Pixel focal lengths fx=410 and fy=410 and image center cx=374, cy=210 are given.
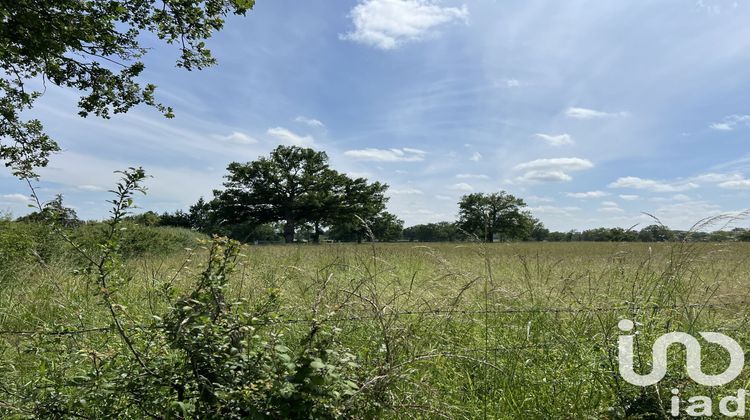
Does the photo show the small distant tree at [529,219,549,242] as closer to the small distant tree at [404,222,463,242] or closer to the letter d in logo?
the small distant tree at [404,222,463,242]

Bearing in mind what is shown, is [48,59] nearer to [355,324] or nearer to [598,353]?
[355,324]

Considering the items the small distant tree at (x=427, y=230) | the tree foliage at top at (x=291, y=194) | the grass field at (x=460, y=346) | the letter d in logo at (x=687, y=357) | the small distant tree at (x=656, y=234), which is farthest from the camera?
the small distant tree at (x=427, y=230)

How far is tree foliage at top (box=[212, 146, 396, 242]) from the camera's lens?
153ft

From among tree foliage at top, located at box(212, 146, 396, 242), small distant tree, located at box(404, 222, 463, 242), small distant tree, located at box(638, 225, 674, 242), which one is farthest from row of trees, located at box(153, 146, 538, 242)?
small distant tree, located at box(638, 225, 674, 242)

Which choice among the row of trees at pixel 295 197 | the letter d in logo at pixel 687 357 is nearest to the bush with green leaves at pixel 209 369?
the letter d in logo at pixel 687 357

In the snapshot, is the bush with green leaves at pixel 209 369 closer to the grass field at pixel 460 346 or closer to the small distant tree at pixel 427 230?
the grass field at pixel 460 346

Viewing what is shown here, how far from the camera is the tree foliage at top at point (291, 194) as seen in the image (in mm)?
46531

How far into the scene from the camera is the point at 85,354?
2.03m

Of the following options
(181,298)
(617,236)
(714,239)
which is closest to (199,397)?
(181,298)

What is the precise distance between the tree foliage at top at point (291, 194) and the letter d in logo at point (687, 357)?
43442 mm

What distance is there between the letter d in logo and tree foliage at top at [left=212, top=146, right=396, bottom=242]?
43.4m

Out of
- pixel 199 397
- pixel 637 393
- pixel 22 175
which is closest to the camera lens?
pixel 199 397

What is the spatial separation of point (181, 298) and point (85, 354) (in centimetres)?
53

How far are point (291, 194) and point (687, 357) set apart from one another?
46479mm
